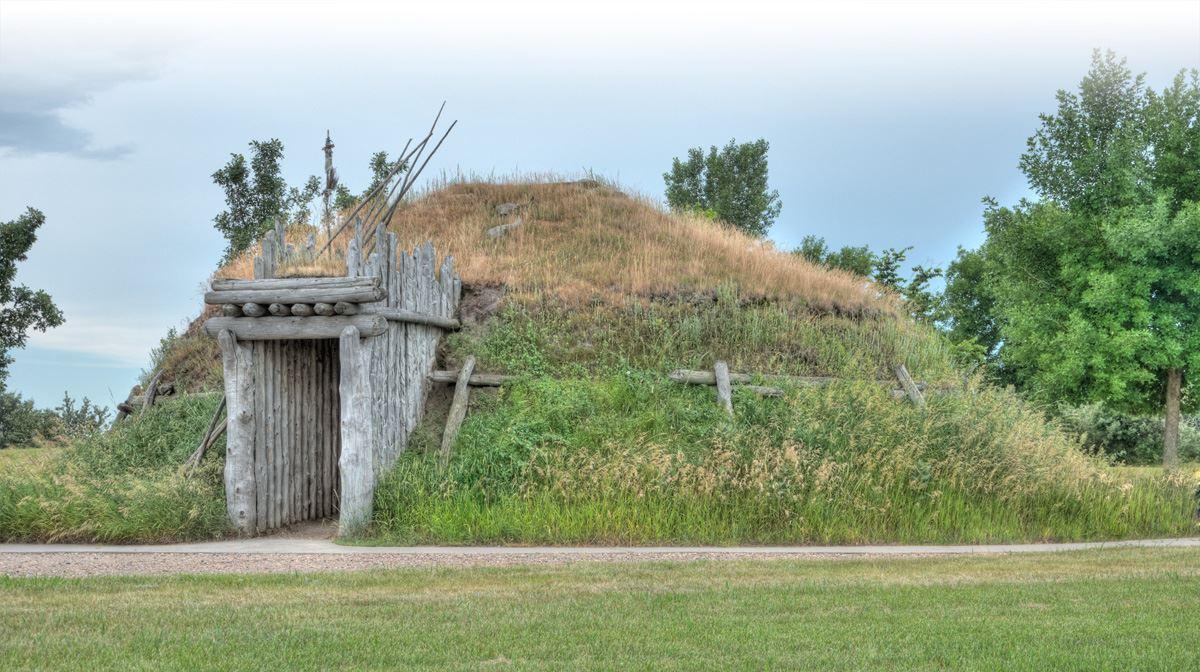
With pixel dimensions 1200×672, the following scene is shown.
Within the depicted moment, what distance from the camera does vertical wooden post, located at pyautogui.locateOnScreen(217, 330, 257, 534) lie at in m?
13.3

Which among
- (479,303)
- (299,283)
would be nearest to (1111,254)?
(479,303)

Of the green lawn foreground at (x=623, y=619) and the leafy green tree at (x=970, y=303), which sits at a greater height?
the leafy green tree at (x=970, y=303)

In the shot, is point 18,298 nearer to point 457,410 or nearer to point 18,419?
point 18,419

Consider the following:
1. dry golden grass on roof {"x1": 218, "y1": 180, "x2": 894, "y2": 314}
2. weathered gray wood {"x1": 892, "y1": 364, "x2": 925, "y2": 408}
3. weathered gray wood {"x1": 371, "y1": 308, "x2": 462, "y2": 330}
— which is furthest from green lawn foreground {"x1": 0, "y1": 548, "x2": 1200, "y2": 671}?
dry golden grass on roof {"x1": 218, "y1": 180, "x2": 894, "y2": 314}

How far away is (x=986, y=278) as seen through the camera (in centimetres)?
3616

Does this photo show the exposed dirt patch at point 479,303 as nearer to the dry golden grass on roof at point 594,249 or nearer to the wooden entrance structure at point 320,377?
the dry golden grass on roof at point 594,249

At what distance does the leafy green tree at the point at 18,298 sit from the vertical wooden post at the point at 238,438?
20605mm

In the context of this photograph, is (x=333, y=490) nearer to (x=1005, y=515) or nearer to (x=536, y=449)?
(x=536, y=449)

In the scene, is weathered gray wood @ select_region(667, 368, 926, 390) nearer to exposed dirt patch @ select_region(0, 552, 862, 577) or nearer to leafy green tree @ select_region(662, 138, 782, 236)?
exposed dirt patch @ select_region(0, 552, 862, 577)

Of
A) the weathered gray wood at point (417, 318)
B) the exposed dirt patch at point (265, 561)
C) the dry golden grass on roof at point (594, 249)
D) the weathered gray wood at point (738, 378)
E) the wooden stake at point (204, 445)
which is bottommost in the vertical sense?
the exposed dirt patch at point (265, 561)

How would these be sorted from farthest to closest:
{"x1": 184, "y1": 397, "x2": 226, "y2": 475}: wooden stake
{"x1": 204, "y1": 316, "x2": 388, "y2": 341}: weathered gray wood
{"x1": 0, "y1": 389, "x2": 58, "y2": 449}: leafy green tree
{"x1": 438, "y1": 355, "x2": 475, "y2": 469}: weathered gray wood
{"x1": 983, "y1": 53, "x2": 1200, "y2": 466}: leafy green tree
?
{"x1": 0, "y1": 389, "x2": 58, "y2": 449}: leafy green tree, {"x1": 983, "y1": 53, "x2": 1200, "y2": 466}: leafy green tree, {"x1": 184, "y1": 397, "x2": 226, "y2": 475}: wooden stake, {"x1": 438, "y1": 355, "x2": 475, "y2": 469}: weathered gray wood, {"x1": 204, "y1": 316, "x2": 388, "y2": 341}: weathered gray wood

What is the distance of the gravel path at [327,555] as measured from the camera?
10758mm

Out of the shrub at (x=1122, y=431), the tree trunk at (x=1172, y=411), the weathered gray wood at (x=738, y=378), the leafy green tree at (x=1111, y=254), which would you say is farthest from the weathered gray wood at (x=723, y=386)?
the shrub at (x=1122, y=431)

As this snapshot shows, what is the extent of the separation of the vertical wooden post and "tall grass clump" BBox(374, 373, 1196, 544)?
5.76ft
